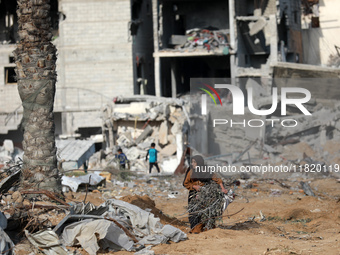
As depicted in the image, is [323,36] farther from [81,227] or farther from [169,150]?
[81,227]

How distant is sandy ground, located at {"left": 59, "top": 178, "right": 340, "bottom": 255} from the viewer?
8.15 meters

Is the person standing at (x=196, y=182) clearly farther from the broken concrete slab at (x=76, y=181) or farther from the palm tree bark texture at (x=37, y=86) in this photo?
the broken concrete slab at (x=76, y=181)

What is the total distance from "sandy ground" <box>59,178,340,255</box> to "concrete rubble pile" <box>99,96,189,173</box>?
4.89 m

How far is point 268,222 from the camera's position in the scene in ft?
37.7

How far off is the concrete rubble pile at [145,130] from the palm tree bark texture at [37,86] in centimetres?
957

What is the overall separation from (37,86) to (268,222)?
5382 mm

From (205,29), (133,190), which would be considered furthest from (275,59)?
(133,190)

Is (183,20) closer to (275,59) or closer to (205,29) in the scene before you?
(205,29)

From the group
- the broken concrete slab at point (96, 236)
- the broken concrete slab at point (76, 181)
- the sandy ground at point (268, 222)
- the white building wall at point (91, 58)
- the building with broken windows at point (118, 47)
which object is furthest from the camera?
the white building wall at point (91, 58)

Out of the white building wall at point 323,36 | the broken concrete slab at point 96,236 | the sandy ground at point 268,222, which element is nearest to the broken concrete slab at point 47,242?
the broken concrete slab at point 96,236

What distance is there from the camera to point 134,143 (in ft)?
71.1

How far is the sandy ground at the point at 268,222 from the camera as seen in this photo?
815 cm

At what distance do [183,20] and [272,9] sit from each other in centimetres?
578

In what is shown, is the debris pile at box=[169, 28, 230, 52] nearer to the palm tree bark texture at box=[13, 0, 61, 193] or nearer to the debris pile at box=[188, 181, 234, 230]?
the palm tree bark texture at box=[13, 0, 61, 193]
